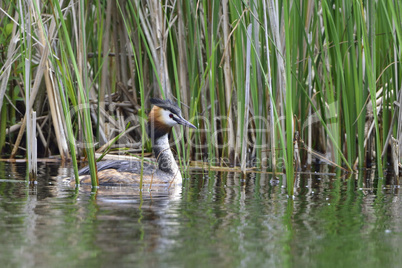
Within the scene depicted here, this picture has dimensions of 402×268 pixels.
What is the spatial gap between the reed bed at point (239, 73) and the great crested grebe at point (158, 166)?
173mm

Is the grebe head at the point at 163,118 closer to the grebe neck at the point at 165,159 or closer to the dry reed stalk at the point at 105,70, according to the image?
the grebe neck at the point at 165,159

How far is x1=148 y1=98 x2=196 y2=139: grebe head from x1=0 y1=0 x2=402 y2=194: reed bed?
154 millimetres

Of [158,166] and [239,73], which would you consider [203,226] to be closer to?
[239,73]

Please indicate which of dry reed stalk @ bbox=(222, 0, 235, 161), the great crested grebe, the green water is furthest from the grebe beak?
the green water

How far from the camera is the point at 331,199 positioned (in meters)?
5.16

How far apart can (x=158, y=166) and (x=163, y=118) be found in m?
0.51

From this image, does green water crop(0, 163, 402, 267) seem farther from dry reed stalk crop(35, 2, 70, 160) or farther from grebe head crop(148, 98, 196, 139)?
grebe head crop(148, 98, 196, 139)

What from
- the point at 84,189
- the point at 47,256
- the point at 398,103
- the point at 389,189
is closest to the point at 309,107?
the point at 398,103

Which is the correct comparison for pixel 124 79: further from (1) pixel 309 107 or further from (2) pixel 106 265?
(2) pixel 106 265

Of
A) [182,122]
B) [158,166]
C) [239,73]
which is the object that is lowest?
[158,166]

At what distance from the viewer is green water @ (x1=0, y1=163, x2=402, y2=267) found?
10.2 feet

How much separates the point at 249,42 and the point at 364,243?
2.43 m

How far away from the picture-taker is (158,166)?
6867 millimetres

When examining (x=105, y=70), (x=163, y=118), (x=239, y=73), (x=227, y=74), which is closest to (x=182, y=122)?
(x=163, y=118)
